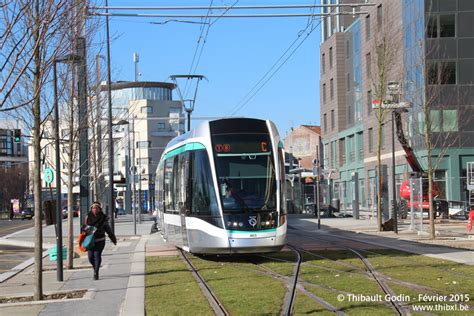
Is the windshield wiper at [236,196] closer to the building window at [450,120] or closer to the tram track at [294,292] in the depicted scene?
the tram track at [294,292]

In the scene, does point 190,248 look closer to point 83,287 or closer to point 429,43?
point 83,287

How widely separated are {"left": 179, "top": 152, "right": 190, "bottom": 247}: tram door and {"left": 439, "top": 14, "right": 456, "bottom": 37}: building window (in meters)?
33.2

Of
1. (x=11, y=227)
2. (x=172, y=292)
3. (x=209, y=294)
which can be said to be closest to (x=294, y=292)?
(x=209, y=294)

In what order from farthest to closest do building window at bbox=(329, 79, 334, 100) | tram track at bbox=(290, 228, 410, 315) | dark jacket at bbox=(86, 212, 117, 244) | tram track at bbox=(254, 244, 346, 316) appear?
building window at bbox=(329, 79, 334, 100) → dark jacket at bbox=(86, 212, 117, 244) → tram track at bbox=(254, 244, 346, 316) → tram track at bbox=(290, 228, 410, 315)

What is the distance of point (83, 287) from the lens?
14.0m

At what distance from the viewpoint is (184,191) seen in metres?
17.7

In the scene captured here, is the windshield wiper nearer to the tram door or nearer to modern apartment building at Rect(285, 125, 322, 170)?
the tram door

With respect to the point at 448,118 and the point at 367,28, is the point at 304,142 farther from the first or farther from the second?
the point at 448,118

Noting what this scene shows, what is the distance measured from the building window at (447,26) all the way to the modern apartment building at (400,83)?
67 millimetres

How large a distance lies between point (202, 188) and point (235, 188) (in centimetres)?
88

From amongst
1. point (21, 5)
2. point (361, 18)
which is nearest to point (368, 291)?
point (21, 5)

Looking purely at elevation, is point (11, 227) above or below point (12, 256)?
below

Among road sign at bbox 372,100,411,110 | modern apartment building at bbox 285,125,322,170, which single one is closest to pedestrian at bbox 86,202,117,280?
road sign at bbox 372,100,411,110

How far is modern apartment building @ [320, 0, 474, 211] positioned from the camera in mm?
31844
